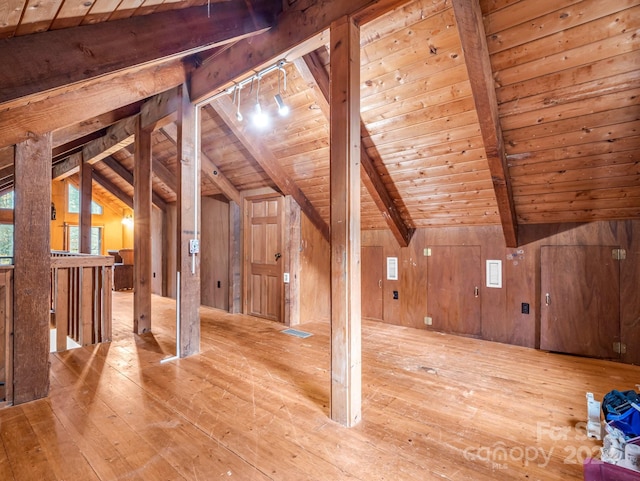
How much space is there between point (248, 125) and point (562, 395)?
3.93 metres

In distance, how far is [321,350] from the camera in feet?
11.6

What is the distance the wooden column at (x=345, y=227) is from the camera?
2.04 metres

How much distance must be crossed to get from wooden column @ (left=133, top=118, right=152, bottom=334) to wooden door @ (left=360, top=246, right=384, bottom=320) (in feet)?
9.82

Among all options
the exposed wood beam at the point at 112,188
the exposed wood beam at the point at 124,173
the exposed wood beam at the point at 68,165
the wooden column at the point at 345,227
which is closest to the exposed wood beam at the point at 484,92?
the wooden column at the point at 345,227

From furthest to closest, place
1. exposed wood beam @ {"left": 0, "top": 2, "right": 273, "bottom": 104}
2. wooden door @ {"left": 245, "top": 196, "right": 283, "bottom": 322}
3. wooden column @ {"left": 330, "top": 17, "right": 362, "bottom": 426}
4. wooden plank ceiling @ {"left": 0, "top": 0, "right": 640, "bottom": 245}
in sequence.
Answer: wooden door @ {"left": 245, "top": 196, "right": 283, "bottom": 322} → wooden plank ceiling @ {"left": 0, "top": 0, "right": 640, "bottom": 245} → wooden column @ {"left": 330, "top": 17, "right": 362, "bottom": 426} → exposed wood beam @ {"left": 0, "top": 2, "right": 273, "bottom": 104}

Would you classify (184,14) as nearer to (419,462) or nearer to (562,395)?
(419,462)

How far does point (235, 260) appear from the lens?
5309mm

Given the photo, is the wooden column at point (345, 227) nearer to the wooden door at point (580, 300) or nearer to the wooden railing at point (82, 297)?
the wooden door at point (580, 300)

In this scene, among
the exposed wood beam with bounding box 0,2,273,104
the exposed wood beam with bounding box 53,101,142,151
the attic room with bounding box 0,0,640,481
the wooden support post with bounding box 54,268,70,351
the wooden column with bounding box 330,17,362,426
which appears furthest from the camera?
the exposed wood beam with bounding box 53,101,142,151

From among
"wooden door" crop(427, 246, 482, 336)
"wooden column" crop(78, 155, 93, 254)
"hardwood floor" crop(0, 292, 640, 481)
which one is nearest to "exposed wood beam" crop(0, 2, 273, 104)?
"hardwood floor" crop(0, 292, 640, 481)

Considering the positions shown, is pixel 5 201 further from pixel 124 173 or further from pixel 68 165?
pixel 124 173

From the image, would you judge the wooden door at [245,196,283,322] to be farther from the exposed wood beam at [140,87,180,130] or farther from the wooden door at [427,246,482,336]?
the wooden door at [427,246,482,336]

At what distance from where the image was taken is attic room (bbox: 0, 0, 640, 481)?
72.6 inches

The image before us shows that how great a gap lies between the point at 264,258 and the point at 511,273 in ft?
10.8
